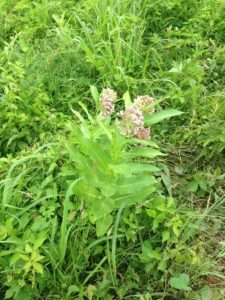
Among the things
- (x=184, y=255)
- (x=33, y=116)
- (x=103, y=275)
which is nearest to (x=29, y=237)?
(x=103, y=275)

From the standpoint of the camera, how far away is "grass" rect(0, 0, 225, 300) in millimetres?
1978

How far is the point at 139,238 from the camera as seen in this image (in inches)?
84.7

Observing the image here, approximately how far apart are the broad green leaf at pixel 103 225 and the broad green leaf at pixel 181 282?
0.36 metres

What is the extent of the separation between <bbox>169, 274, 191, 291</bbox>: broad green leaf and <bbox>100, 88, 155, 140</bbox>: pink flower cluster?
24.7 inches

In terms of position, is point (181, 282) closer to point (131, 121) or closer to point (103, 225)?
point (103, 225)

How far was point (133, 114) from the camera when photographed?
1.86m

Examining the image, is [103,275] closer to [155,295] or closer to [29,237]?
[155,295]

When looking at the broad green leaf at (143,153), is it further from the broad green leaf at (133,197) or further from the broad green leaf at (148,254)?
the broad green leaf at (148,254)

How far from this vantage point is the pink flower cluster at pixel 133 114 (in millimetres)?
1866

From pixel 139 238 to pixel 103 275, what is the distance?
0.25 m

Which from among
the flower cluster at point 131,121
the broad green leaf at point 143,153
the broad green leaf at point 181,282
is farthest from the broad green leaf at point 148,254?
the flower cluster at point 131,121

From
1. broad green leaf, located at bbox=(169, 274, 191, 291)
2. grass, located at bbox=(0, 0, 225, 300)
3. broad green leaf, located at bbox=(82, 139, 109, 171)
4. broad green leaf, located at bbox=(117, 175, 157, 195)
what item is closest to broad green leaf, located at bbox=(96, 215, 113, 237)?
grass, located at bbox=(0, 0, 225, 300)

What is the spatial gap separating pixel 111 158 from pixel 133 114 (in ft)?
0.67

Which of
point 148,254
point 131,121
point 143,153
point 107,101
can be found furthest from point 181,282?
point 107,101
